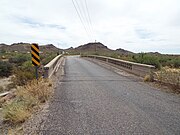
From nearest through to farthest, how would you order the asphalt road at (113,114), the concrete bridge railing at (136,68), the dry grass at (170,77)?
the asphalt road at (113,114), the dry grass at (170,77), the concrete bridge railing at (136,68)

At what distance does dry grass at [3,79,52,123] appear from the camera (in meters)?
5.68

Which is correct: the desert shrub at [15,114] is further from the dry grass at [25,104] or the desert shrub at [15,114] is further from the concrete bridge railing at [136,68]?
the concrete bridge railing at [136,68]

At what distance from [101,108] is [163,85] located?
244 inches

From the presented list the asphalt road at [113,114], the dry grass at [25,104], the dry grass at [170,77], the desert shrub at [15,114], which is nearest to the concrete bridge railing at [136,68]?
the dry grass at [170,77]

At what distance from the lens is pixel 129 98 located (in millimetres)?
8141

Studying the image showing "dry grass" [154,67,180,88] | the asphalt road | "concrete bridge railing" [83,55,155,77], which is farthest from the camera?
"concrete bridge railing" [83,55,155,77]

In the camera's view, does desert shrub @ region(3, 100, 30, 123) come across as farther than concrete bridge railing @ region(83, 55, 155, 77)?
No

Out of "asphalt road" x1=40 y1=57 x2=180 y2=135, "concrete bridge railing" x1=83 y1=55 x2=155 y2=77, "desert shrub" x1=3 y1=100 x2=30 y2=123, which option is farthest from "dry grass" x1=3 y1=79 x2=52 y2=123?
"concrete bridge railing" x1=83 y1=55 x2=155 y2=77

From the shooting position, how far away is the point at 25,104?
6840 millimetres

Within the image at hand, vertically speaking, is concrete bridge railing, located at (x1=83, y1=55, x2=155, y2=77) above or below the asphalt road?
above

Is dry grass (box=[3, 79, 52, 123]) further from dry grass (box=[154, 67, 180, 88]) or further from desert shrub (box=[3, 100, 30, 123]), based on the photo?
dry grass (box=[154, 67, 180, 88])

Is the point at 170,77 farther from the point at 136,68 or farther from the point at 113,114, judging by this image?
the point at 113,114

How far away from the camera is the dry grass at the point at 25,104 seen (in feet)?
18.6

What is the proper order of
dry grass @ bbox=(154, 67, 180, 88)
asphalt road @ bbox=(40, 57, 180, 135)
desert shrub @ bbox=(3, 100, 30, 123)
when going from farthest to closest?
dry grass @ bbox=(154, 67, 180, 88), desert shrub @ bbox=(3, 100, 30, 123), asphalt road @ bbox=(40, 57, 180, 135)
